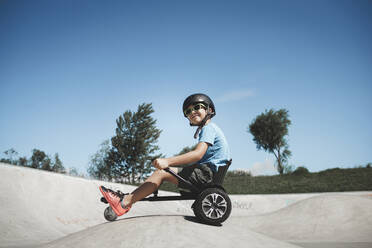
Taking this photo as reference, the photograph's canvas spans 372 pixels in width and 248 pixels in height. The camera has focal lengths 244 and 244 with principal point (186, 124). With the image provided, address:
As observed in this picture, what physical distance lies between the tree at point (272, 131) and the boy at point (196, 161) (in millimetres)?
41503

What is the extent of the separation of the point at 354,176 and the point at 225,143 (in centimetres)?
2185

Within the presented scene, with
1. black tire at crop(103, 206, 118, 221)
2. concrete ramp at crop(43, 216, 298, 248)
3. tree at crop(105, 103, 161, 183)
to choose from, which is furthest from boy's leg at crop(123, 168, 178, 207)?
tree at crop(105, 103, 161, 183)

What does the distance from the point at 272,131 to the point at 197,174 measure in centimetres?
4221

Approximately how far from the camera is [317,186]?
1934 cm

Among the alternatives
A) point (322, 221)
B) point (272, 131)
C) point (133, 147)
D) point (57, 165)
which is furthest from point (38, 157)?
point (322, 221)

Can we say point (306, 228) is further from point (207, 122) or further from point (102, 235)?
point (102, 235)

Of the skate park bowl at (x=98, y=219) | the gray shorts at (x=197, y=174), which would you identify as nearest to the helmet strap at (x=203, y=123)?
the gray shorts at (x=197, y=174)

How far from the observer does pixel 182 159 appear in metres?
3.02

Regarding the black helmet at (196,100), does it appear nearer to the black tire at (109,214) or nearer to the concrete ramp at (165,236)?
the concrete ramp at (165,236)

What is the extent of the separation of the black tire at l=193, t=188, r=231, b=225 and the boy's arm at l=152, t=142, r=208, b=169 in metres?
0.46

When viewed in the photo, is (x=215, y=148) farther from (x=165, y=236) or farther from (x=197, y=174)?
(x=165, y=236)

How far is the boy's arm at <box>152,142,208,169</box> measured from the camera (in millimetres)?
2892

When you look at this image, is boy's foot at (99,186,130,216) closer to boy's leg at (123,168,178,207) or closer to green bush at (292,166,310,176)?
boy's leg at (123,168,178,207)

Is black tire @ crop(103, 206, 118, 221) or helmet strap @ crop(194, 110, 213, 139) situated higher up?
helmet strap @ crop(194, 110, 213, 139)
